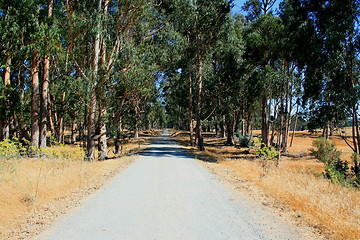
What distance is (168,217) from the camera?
220 inches

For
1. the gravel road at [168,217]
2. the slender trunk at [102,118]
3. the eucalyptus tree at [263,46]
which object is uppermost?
the eucalyptus tree at [263,46]

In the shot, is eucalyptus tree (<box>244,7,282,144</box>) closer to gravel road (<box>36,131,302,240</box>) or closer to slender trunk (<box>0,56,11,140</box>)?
gravel road (<box>36,131,302,240</box>)

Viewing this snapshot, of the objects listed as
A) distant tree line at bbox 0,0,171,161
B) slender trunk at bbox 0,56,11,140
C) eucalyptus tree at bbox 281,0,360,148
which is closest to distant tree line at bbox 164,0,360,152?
eucalyptus tree at bbox 281,0,360,148

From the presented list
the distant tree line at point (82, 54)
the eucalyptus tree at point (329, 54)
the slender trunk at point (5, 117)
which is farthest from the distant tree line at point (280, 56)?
the slender trunk at point (5, 117)

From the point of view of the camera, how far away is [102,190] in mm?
8117

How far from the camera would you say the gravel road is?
4699mm

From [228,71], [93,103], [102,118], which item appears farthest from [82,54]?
[228,71]

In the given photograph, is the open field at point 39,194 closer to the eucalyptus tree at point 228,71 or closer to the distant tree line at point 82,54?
the distant tree line at point 82,54

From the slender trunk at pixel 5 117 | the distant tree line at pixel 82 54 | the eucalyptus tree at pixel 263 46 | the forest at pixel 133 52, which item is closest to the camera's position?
the distant tree line at pixel 82 54

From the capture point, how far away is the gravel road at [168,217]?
185 inches

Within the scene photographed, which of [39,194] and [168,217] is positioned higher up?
[39,194]

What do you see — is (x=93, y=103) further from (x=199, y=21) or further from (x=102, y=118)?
(x=199, y=21)

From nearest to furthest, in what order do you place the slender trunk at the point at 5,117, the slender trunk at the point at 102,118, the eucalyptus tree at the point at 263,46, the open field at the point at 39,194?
1. the open field at the point at 39,194
2. the slender trunk at the point at 102,118
3. the slender trunk at the point at 5,117
4. the eucalyptus tree at the point at 263,46

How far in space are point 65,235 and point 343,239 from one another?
4.89 metres
